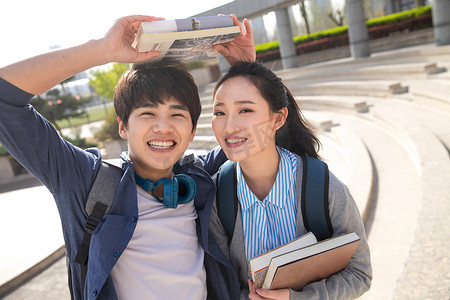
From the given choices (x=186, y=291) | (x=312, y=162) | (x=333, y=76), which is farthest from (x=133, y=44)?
(x=333, y=76)

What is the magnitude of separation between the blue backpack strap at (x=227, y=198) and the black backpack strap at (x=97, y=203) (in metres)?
0.53

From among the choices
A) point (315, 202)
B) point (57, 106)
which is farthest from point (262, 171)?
point (57, 106)

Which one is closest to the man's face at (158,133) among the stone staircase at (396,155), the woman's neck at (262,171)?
the woman's neck at (262,171)

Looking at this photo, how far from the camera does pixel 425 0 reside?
2442 centimetres

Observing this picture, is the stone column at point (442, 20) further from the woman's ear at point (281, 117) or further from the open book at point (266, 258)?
the open book at point (266, 258)

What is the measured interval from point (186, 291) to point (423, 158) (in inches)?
126

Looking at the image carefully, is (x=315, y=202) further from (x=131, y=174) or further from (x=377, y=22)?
(x=377, y=22)

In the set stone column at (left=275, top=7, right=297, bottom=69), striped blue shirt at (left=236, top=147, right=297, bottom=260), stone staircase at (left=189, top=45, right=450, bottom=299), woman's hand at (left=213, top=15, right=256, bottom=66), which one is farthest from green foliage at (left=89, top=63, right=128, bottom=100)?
striped blue shirt at (left=236, top=147, right=297, bottom=260)

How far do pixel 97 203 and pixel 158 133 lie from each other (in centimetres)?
43

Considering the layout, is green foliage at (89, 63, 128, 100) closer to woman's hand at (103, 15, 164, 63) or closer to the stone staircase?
the stone staircase

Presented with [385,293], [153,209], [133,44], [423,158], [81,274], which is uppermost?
[133,44]

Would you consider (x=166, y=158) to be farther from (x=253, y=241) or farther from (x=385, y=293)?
(x=385, y=293)

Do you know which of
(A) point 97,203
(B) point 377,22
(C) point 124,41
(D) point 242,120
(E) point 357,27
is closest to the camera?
(A) point 97,203

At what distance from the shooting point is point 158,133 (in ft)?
5.52
